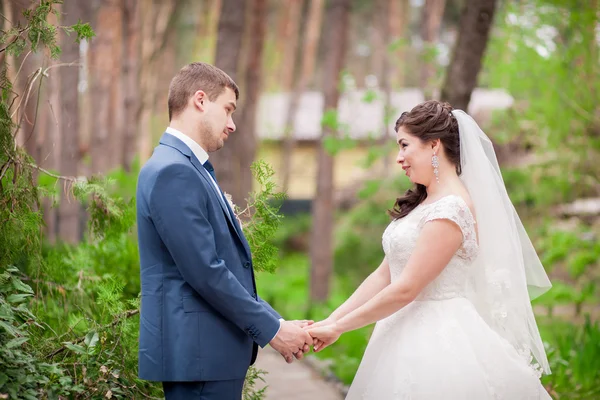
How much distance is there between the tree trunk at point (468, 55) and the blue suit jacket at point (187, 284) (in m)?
4.13

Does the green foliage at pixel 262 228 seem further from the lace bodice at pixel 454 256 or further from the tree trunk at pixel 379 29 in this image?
the tree trunk at pixel 379 29

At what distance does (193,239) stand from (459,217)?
133 cm

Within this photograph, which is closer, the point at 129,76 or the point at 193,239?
the point at 193,239

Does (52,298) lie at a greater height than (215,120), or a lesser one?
lesser

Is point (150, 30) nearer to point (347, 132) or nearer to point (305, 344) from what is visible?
point (347, 132)

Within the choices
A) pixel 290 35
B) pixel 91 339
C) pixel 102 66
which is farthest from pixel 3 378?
pixel 290 35

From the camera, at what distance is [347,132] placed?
9812mm

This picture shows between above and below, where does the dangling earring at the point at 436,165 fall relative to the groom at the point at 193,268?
above

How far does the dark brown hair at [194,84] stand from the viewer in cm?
314

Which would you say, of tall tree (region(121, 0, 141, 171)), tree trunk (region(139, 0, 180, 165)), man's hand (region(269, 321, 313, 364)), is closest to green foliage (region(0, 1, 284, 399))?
man's hand (region(269, 321, 313, 364))

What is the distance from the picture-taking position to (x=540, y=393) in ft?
11.2

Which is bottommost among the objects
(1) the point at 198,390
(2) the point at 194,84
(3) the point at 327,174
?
(1) the point at 198,390

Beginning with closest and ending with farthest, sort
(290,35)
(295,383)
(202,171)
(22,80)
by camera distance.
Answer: (202,171), (295,383), (22,80), (290,35)

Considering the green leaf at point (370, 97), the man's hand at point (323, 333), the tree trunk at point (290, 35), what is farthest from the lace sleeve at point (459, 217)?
the tree trunk at point (290, 35)
